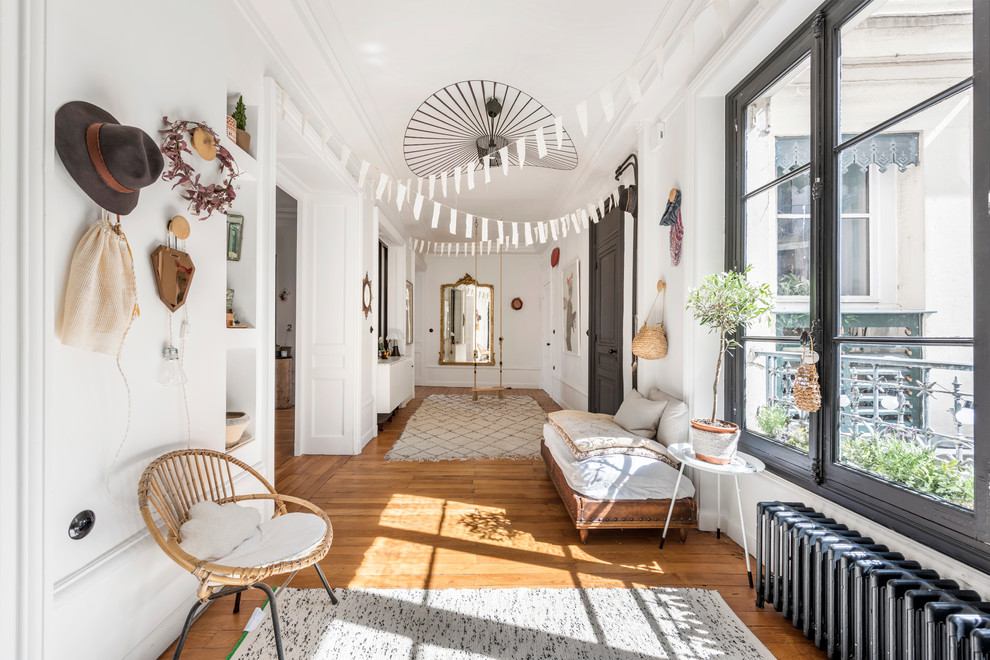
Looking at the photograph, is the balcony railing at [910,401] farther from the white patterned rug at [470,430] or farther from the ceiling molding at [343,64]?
the ceiling molding at [343,64]

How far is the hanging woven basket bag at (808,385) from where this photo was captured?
69.4 inches

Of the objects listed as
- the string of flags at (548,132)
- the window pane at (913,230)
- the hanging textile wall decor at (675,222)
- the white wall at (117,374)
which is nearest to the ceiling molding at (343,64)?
the string of flags at (548,132)

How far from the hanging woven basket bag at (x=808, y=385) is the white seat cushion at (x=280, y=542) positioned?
1997 millimetres

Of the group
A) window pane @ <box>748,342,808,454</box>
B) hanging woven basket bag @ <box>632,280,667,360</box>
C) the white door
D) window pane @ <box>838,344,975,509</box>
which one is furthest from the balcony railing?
the white door

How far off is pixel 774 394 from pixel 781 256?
2.29 ft

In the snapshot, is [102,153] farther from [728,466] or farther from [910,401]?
[910,401]

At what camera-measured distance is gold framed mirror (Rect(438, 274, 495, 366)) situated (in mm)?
8250

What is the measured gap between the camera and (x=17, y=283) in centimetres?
107

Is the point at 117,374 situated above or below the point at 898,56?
below

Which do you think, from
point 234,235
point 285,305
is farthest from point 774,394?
point 285,305

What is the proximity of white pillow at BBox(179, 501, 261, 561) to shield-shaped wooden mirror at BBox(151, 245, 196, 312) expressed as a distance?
0.75 m

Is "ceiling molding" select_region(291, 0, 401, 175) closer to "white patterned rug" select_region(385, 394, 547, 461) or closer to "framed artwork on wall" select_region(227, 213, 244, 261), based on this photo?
"framed artwork on wall" select_region(227, 213, 244, 261)

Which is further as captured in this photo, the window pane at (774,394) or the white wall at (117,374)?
the window pane at (774,394)

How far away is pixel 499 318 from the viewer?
8.25m
